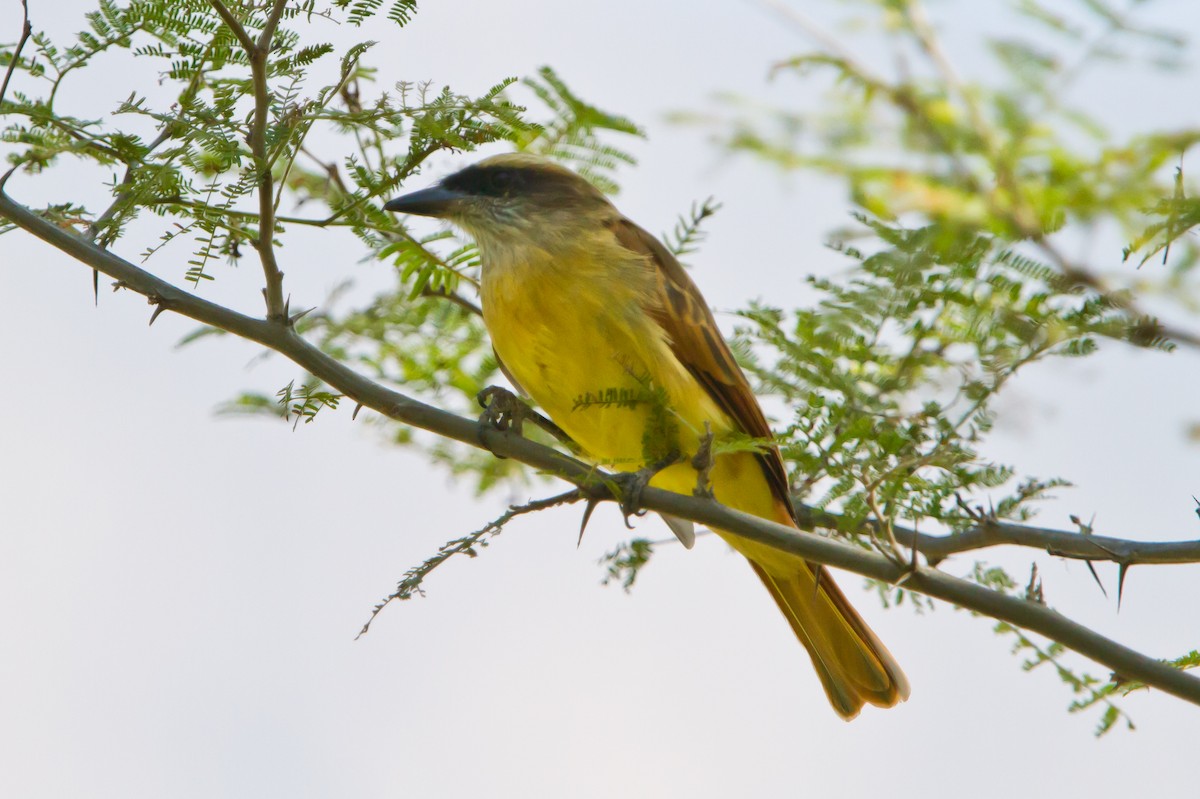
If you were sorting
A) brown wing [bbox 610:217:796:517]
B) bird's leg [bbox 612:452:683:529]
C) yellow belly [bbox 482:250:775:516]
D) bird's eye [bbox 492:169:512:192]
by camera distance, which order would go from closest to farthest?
bird's leg [bbox 612:452:683:529]
yellow belly [bbox 482:250:775:516]
brown wing [bbox 610:217:796:517]
bird's eye [bbox 492:169:512:192]

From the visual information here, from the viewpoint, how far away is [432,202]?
4930mm

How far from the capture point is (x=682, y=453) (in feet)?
13.5

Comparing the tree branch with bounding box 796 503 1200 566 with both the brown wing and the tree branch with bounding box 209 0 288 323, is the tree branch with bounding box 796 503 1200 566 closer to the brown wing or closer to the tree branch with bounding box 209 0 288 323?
the brown wing

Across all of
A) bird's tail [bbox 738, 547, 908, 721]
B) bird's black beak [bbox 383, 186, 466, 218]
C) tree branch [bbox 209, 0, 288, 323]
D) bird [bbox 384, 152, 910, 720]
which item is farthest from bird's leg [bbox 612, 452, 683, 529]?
bird's black beak [bbox 383, 186, 466, 218]

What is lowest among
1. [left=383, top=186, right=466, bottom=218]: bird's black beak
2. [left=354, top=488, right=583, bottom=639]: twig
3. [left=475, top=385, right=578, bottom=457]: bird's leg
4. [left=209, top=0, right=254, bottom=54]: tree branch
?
[left=354, top=488, right=583, bottom=639]: twig

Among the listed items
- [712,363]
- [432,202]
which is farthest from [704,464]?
[432,202]

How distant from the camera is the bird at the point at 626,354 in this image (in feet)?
13.7

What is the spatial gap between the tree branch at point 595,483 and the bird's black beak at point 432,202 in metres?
1.79

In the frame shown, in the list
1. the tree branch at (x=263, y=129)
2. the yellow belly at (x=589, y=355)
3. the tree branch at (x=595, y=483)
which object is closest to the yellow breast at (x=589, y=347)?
the yellow belly at (x=589, y=355)

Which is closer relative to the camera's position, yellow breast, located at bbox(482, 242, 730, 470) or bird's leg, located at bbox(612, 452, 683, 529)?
bird's leg, located at bbox(612, 452, 683, 529)

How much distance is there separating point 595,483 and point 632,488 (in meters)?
0.30

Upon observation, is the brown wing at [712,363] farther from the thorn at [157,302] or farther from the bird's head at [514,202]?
the thorn at [157,302]

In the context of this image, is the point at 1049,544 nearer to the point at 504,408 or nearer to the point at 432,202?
the point at 504,408

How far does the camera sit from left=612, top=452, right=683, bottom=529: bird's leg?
3377 mm
